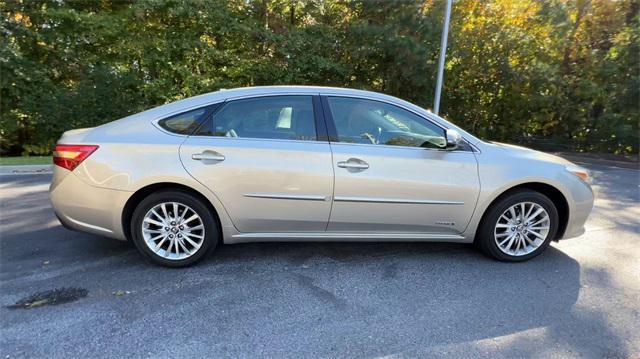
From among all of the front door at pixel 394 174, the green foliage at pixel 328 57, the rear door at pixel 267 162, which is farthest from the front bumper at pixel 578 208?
the green foliage at pixel 328 57

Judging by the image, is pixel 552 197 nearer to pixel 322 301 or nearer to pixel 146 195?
pixel 322 301

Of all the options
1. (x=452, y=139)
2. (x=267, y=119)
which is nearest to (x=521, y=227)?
(x=452, y=139)

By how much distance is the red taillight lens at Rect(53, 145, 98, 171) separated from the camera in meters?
3.29

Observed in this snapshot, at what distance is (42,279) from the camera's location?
324cm

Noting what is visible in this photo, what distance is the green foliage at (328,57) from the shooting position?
11594 mm

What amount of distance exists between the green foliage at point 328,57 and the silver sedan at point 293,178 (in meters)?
9.36

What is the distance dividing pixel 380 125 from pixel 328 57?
10.4 metres

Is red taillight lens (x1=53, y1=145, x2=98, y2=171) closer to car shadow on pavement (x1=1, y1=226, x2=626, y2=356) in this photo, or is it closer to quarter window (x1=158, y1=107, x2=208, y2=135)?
quarter window (x1=158, y1=107, x2=208, y2=135)

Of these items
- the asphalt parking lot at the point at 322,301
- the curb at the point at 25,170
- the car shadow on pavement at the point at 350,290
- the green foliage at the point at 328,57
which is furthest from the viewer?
the green foliage at the point at 328,57

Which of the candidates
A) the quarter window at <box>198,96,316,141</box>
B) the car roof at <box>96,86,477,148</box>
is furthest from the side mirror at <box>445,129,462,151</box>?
the quarter window at <box>198,96,316,141</box>

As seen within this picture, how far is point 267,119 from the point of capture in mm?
3465

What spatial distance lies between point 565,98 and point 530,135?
63.3 inches

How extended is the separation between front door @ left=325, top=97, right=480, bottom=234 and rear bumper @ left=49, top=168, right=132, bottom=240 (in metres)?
1.79

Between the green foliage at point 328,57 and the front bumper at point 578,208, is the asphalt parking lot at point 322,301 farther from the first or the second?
the green foliage at point 328,57
